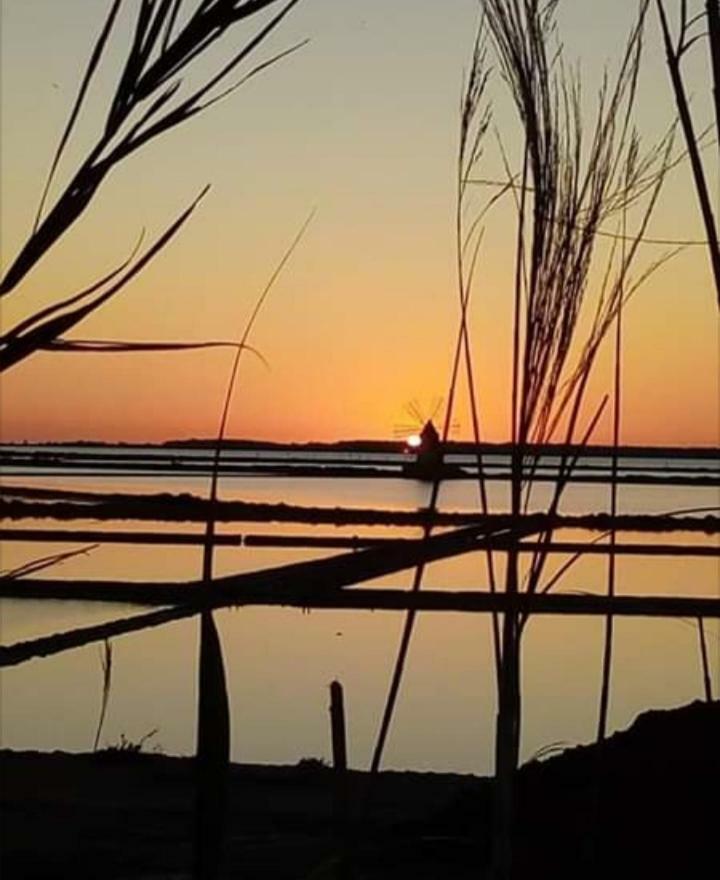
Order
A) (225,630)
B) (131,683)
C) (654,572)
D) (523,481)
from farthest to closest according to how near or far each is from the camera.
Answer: (654,572) < (225,630) < (131,683) < (523,481)

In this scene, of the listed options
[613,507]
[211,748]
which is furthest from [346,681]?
[211,748]

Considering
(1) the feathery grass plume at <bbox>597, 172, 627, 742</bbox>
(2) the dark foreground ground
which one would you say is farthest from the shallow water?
(1) the feathery grass plume at <bbox>597, 172, 627, 742</bbox>

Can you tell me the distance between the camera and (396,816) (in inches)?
144

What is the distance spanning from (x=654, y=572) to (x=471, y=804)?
7.39 metres

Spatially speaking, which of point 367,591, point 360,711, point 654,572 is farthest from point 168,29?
point 654,572

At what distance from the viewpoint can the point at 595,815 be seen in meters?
0.94

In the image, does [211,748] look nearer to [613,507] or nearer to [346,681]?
[613,507]

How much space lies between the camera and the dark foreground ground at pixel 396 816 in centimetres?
165

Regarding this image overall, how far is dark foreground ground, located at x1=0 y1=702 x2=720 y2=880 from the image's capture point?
5.42 feet

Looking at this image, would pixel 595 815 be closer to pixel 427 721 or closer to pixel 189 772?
pixel 189 772

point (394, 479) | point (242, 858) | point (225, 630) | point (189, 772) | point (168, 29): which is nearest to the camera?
point (168, 29)

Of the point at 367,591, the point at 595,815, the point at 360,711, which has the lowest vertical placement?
the point at 595,815

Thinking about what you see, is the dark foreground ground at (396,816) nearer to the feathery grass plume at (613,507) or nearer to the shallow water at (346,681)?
the feathery grass plume at (613,507)

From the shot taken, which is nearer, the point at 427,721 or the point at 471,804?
the point at 471,804
